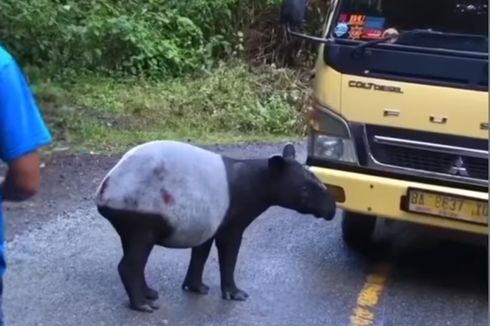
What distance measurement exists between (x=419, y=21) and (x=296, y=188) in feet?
A: 4.97

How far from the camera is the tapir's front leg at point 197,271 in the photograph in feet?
22.2

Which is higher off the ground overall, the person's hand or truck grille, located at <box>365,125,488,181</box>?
the person's hand

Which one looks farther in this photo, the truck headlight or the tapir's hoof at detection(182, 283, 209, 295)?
the truck headlight

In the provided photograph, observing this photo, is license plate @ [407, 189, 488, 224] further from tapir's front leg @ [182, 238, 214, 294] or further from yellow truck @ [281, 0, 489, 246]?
tapir's front leg @ [182, 238, 214, 294]

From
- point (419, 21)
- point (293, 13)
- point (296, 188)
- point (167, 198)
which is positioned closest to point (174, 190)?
point (167, 198)

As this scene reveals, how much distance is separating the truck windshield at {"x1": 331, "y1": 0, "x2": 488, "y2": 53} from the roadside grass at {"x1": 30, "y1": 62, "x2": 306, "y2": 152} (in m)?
4.79

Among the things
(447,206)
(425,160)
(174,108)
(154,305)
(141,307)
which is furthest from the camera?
(174,108)

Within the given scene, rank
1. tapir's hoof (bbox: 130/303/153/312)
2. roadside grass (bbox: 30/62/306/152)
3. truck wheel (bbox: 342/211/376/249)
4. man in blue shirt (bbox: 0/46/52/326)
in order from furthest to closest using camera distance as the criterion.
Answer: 1. roadside grass (bbox: 30/62/306/152)
2. truck wheel (bbox: 342/211/376/249)
3. tapir's hoof (bbox: 130/303/153/312)
4. man in blue shirt (bbox: 0/46/52/326)

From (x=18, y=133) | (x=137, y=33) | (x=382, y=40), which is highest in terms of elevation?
(x=18, y=133)

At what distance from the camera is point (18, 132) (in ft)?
12.3

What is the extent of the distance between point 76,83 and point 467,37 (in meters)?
8.74

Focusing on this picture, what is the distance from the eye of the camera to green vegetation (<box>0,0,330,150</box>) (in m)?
13.5

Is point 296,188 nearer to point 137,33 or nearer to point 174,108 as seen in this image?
point 174,108

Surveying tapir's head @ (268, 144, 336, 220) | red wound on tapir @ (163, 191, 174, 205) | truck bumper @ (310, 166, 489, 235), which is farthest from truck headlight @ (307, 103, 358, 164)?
red wound on tapir @ (163, 191, 174, 205)
